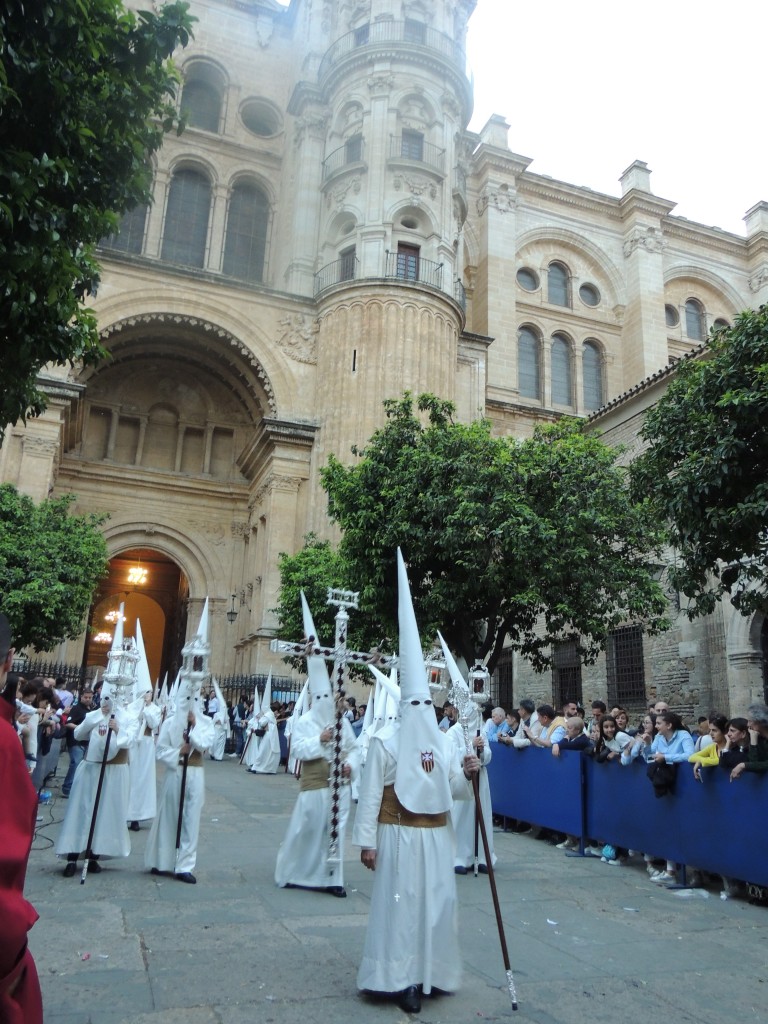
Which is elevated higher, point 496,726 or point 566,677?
point 566,677

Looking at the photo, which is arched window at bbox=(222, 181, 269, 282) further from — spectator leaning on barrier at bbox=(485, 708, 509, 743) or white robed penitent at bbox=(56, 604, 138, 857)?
white robed penitent at bbox=(56, 604, 138, 857)

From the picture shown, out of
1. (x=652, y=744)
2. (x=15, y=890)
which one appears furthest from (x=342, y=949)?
(x=652, y=744)

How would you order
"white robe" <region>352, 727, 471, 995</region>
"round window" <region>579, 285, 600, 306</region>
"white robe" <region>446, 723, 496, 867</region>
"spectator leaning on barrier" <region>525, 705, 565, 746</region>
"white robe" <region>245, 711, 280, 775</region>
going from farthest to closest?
"round window" <region>579, 285, 600, 306</region> → "white robe" <region>245, 711, 280, 775</region> → "spectator leaning on barrier" <region>525, 705, 565, 746</region> → "white robe" <region>446, 723, 496, 867</region> → "white robe" <region>352, 727, 471, 995</region>

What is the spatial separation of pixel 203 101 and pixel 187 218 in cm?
595

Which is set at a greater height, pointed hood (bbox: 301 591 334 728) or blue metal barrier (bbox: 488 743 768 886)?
pointed hood (bbox: 301 591 334 728)

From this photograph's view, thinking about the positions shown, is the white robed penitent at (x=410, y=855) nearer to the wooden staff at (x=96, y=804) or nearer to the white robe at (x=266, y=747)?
the wooden staff at (x=96, y=804)

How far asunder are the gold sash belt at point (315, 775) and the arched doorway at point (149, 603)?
23.4m

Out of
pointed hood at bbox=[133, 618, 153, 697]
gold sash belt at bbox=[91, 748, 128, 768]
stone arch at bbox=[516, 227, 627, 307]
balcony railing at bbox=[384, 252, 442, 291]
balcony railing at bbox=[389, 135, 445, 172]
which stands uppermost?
stone arch at bbox=[516, 227, 627, 307]

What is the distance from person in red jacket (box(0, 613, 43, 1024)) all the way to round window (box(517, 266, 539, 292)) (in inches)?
1401

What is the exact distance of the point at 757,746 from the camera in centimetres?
762

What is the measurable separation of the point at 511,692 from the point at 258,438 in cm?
1200

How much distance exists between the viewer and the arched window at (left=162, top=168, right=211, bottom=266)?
31.1 meters

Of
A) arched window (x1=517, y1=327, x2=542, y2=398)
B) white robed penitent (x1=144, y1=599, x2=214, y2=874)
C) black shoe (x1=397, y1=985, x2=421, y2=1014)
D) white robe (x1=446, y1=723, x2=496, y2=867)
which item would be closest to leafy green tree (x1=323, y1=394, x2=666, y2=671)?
white robe (x1=446, y1=723, x2=496, y2=867)

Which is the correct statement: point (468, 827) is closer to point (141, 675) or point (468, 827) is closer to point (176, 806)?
point (176, 806)
